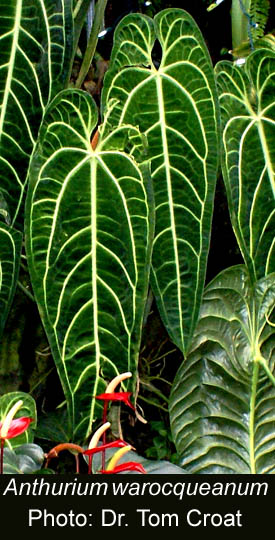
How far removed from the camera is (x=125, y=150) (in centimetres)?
88

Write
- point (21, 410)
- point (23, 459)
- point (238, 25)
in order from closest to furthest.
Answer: point (23, 459) < point (21, 410) < point (238, 25)

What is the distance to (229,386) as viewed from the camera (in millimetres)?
1061

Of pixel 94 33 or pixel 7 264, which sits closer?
pixel 7 264

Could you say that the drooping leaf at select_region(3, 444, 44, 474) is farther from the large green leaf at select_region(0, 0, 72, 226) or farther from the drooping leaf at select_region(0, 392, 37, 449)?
the large green leaf at select_region(0, 0, 72, 226)

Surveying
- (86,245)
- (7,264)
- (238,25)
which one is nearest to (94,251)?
(86,245)

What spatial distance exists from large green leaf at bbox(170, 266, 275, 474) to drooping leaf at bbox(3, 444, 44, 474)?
286 millimetres

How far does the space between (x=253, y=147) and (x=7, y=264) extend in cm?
41

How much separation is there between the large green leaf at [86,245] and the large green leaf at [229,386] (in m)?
0.22

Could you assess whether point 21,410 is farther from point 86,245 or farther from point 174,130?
point 174,130

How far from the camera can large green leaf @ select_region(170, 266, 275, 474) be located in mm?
1055

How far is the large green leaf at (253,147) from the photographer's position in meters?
0.98

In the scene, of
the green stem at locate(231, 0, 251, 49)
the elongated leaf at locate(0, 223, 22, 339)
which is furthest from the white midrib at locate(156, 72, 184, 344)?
the green stem at locate(231, 0, 251, 49)

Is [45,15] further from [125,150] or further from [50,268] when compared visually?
[50,268]

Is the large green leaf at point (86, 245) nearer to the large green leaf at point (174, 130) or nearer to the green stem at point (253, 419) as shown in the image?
the large green leaf at point (174, 130)
